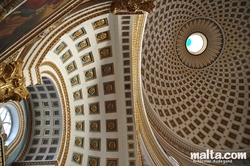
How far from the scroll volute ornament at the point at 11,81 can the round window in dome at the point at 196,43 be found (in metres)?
22.6

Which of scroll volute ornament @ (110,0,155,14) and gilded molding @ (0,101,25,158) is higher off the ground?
scroll volute ornament @ (110,0,155,14)

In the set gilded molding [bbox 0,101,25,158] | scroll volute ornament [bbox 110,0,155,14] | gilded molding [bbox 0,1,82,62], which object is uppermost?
scroll volute ornament [bbox 110,0,155,14]

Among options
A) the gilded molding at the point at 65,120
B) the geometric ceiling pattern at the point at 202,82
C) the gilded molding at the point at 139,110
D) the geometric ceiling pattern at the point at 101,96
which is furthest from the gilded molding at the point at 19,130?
the geometric ceiling pattern at the point at 202,82

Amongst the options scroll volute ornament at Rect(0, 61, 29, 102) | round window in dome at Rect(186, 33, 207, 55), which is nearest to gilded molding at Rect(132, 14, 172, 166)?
scroll volute ornament at Rect(0, 61, 29, 102)

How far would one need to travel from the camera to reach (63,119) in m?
11.2

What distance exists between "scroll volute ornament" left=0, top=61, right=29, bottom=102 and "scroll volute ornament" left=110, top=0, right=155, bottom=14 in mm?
Answer: 4359

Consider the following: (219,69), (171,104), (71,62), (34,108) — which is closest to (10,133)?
(34,108)

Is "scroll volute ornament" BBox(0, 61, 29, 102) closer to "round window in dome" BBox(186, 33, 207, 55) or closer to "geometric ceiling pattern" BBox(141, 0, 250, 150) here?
"geometric ceiling pattern" BBox(141, 0, 250, 150)

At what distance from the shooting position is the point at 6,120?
456 inches

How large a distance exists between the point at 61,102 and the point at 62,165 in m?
3.96

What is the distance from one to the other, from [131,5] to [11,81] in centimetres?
533

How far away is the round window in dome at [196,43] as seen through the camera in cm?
2486

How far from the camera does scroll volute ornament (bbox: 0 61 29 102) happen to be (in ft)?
18.6

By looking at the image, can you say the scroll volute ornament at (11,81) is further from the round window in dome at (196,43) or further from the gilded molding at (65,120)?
the round window in dome at (196,43)
